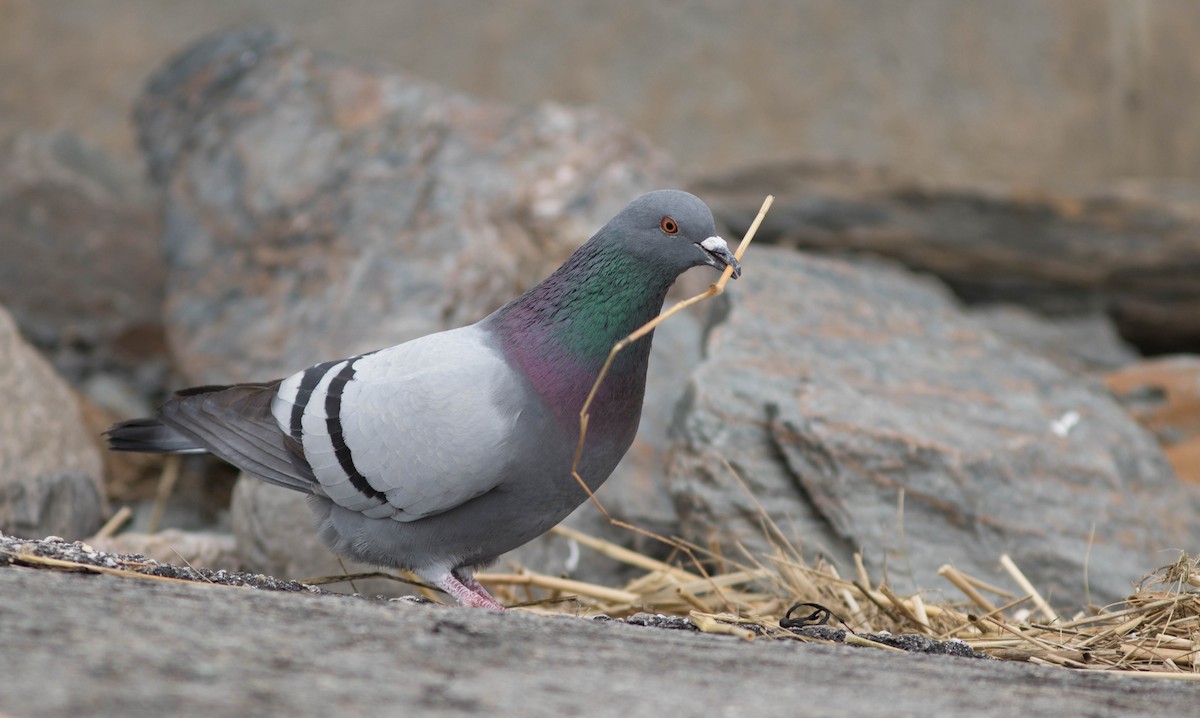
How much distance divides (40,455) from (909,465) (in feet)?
11.5

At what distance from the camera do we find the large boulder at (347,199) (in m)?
5.62

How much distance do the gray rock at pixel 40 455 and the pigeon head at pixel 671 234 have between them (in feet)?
8.94

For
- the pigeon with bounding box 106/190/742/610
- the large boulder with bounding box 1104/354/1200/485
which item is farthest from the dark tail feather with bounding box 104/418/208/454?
the large boulder with bounding box 1104/354/1200/485

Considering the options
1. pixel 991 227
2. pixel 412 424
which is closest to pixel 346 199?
pixel 412 424

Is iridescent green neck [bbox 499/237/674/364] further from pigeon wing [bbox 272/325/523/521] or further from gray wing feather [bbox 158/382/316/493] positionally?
gray wing feather [bbox 158/382/316/493]

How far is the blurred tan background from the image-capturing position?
7363mm

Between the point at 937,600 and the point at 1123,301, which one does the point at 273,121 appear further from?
the point at 1123,301

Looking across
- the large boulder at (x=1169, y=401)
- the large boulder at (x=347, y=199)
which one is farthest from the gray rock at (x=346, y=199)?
the large boulder at (x=1169, y=401)

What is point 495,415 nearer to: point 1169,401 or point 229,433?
point 229,433

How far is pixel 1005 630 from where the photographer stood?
11.4 feet

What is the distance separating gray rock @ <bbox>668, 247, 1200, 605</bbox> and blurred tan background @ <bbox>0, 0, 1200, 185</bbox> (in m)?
2.41

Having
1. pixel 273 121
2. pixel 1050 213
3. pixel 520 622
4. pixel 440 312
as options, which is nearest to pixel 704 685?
pixel 520 622

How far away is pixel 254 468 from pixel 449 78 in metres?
4.16

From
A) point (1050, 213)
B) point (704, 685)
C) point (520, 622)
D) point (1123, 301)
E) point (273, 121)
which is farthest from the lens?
point (1123, 301)
